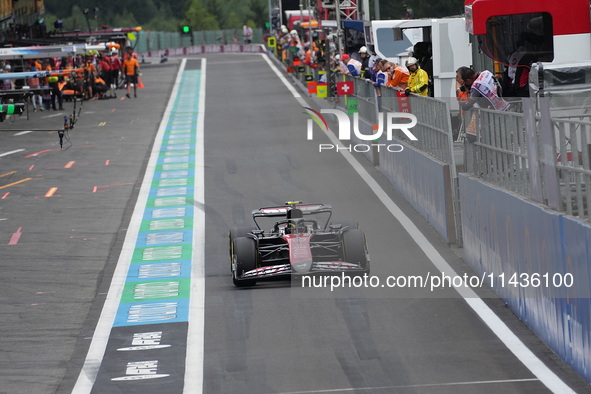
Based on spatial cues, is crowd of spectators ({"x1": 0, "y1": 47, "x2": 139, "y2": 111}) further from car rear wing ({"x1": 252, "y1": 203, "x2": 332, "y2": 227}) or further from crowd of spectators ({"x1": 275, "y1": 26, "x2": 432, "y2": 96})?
car rear wing ({"x1": 252, "y1": 203, "x2": 332, "y2": 227})

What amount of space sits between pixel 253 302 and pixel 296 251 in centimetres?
78

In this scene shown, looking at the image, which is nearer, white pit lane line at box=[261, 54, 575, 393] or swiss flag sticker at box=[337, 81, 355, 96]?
white pit lane line at box=[261, 54, 575, 393]

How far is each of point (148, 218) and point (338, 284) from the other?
6870 millimetres

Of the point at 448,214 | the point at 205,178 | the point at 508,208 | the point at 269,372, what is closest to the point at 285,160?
the point at 205,178

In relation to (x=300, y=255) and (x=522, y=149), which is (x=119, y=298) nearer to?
(x=300, y=255)

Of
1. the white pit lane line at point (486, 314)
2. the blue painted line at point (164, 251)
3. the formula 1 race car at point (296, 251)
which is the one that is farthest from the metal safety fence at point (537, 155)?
the blue painted line at point (164, 251)

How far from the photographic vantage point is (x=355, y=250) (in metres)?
13.4

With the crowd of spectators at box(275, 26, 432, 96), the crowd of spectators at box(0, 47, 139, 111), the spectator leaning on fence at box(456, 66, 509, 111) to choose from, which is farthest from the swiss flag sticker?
the spectator leaning on fence at box(456, 66, 509, 111)

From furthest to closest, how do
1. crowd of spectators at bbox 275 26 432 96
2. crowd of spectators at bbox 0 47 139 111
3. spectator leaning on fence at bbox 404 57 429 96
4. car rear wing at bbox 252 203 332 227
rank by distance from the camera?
crowd of spectators at bbox 0 47 139 111
crowd of spectators at bbox 275 26 432 96
spectator leaning on fence at bbox 404 57 429 96
car rear wing at bbox 252 203 332 227

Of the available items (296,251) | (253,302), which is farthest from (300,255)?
(253,302)

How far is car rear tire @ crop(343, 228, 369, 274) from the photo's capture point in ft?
44.1

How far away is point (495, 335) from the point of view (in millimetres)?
11047

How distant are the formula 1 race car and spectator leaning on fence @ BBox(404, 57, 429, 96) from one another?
6956 mm

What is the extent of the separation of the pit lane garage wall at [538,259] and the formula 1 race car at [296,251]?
1.40 metres
